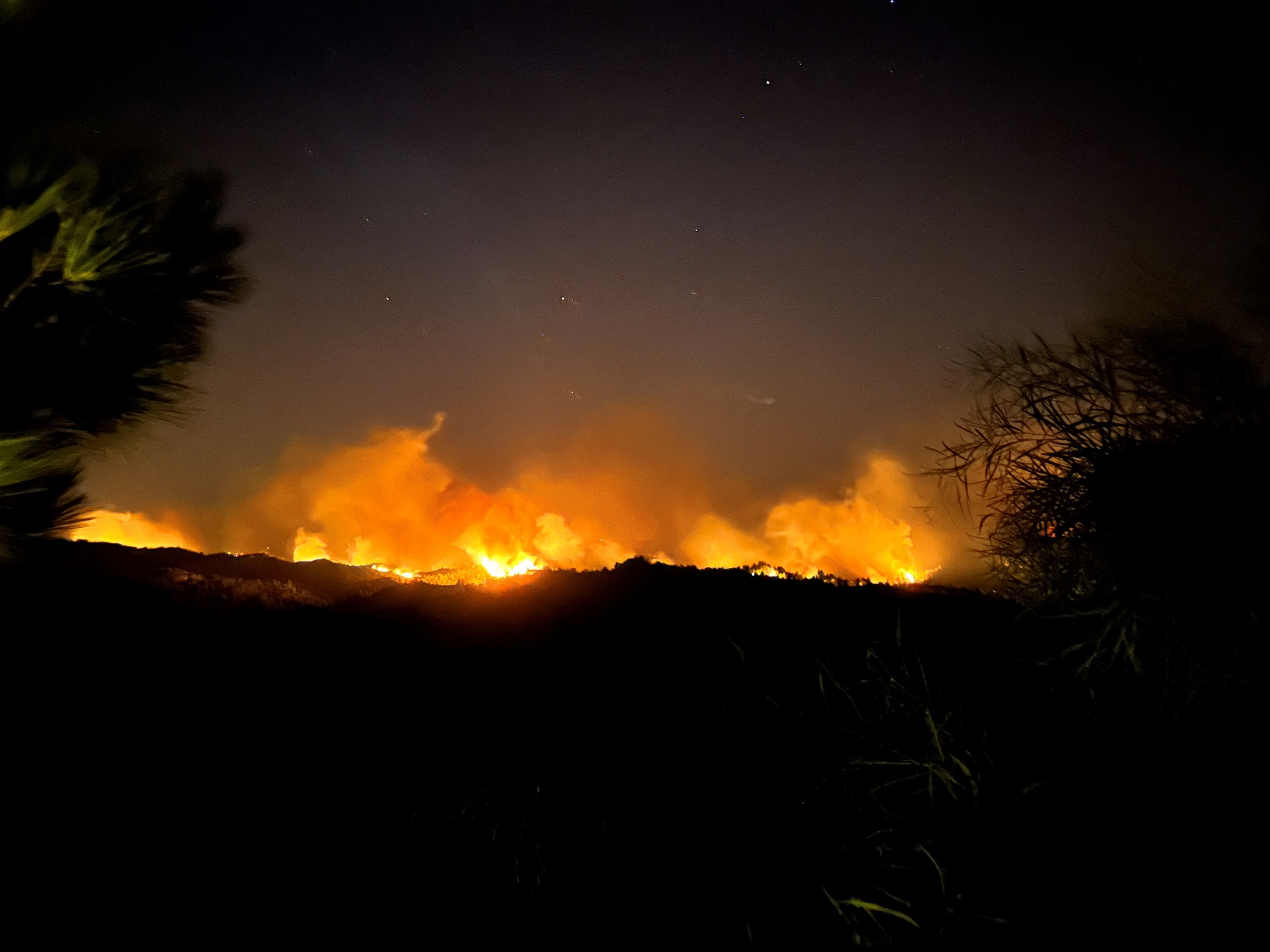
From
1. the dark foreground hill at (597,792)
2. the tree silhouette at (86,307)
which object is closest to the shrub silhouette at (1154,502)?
the dark foreground hill at (597,792)

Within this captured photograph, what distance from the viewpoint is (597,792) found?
3744 millimetres

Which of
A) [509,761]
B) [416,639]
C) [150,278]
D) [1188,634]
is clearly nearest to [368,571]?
[416,639]

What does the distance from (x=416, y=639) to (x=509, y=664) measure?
48.3 inches

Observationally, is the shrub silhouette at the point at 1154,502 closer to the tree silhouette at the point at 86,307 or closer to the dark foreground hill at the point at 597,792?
the dark foreground hill at the point at 597,792

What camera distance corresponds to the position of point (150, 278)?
15.9ft

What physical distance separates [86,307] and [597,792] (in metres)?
5.33

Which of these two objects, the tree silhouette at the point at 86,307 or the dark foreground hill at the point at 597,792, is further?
the tree silhouette at the point at 86,307

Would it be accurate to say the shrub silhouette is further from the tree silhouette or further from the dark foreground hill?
the tree silhouette

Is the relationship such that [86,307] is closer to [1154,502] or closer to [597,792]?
[597,792]

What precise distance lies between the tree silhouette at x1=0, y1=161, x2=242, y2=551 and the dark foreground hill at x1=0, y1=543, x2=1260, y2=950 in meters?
0.99

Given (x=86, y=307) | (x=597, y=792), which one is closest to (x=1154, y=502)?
(x=597, y=792)

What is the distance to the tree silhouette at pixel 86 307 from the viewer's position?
410cm

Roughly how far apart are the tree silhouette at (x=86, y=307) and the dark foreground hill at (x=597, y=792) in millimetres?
993

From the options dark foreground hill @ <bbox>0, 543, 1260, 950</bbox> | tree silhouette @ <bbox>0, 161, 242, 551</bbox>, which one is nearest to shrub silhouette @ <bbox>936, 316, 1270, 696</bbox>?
A: dark foreground hill @ <bbox>0, 543, 1260, 950</bbox>
